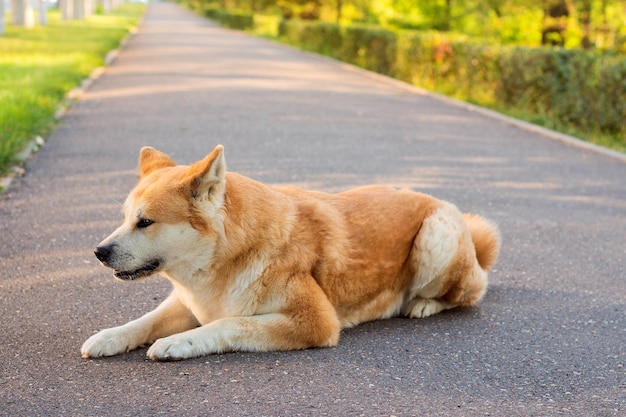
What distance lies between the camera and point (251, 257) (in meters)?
4.63

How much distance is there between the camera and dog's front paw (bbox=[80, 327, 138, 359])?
4605 mm

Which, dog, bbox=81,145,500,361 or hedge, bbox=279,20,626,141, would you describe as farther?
hedge, bbox=279,20,626,141

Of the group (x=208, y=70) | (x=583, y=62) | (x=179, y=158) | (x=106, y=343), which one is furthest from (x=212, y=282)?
(x=208, y=70)

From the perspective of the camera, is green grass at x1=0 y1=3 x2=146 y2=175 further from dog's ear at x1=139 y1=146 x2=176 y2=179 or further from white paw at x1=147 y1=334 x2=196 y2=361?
white paw at x1=147 y1=334 x2=196 y2=361

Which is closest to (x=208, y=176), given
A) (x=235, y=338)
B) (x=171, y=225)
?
(x=171, y=225)

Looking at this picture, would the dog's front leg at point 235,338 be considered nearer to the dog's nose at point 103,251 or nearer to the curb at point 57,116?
the dog's nose at point 103,251

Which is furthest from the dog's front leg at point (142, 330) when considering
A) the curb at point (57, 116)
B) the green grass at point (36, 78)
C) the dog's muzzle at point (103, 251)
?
the green grass at point (36, 78)

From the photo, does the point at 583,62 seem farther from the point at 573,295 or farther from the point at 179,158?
the point at 573,295

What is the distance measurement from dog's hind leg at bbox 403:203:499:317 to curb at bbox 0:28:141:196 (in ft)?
16.3

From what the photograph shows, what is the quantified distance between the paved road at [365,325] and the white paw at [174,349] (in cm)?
7

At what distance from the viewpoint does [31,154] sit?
10969mm

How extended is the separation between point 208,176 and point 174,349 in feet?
2.99

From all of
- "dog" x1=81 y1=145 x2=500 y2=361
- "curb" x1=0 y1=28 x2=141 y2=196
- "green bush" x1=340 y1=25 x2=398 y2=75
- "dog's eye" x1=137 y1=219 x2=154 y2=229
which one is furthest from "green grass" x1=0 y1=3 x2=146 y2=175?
"green bush" x1=340 y1=25 x2=398 y2=75

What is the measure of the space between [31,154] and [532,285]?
6.96 metres
